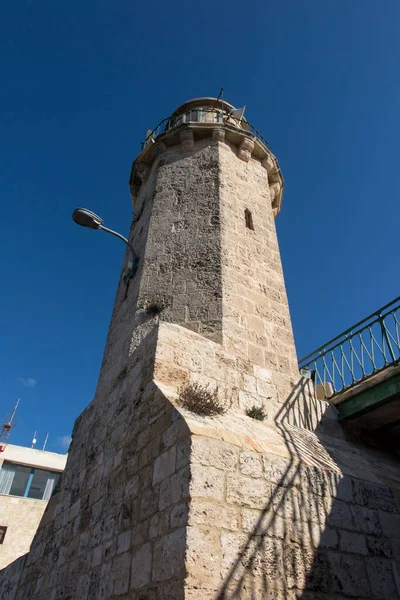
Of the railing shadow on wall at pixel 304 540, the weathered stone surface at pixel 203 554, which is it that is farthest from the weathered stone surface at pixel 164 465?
the railing shadow on wall at pixel 304 540

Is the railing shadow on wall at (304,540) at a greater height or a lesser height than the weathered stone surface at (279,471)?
lesser

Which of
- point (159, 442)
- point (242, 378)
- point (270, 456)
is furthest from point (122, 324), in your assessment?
point (270, 456)

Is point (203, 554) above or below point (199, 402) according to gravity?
below

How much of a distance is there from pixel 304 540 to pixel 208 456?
997 mm

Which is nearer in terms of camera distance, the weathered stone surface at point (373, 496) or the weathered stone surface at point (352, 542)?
the weathered stone surface at point (352, 542)

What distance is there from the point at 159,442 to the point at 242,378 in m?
1.44

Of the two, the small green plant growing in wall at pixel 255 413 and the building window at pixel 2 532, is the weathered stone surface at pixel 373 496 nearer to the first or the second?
the small green plant growing in wall at pixel 255 413

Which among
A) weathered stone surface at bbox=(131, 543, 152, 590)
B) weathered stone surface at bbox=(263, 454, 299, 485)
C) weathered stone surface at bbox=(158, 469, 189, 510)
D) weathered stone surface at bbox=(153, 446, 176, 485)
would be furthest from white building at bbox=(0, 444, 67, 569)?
weathered stone surface at bbox=(263, 454, 299, 485)

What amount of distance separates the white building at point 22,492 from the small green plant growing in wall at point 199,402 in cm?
1324

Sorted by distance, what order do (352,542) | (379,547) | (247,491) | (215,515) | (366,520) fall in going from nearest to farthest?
(215,515) → (247,491) → (352,542) → (379,547) → (366,520)

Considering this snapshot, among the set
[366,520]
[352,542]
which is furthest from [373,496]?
[352,542]

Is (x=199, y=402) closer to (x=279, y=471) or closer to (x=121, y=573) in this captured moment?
(x=279, y=471)

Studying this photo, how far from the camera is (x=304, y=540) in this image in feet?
10.5

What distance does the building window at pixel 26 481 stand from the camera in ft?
50.4
